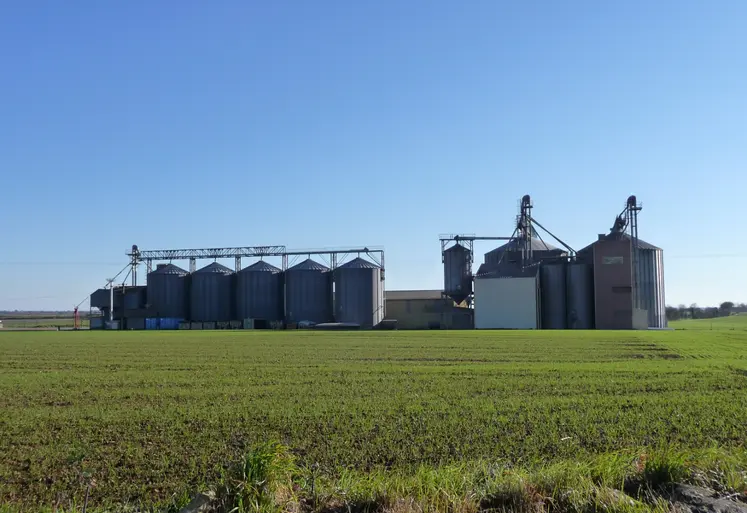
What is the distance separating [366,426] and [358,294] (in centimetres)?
7456

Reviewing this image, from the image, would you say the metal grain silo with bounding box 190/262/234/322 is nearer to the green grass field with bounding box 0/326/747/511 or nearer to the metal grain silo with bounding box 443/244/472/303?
the metal grain silo with bounding box 443/244/472/303

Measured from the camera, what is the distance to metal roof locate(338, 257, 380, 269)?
87375 millimetres

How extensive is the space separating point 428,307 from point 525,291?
57.9ft

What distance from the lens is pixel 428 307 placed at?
88.5 meters

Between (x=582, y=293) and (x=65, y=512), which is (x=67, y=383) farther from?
(x=582, y=293)

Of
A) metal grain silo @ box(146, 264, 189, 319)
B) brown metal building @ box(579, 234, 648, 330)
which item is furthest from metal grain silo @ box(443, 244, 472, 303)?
metal grain silo @ box(146, 264, 189, 319)

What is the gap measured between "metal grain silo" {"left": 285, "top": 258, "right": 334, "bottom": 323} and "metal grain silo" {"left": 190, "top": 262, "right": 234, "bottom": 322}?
8.88 metres

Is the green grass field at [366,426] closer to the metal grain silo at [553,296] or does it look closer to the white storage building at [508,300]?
the white storage building at [508,300]

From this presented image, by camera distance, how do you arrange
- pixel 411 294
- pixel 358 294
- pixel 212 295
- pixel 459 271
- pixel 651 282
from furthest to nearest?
1. pixel 411 294
2. pixel 212 295
3. pixel 459 271
4. pixel 358 294
5. pixel 651 282

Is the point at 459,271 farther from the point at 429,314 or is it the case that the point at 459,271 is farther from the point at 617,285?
the point at 617,285

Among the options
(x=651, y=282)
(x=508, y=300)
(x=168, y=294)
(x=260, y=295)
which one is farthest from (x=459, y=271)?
(x=168, y=294)

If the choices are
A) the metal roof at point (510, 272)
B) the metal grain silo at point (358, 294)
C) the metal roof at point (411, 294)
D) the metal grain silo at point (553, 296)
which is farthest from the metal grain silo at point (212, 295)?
the metal grain silo at point (553, 296)

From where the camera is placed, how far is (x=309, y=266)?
9050 centimetres

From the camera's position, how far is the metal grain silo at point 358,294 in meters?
85.6
